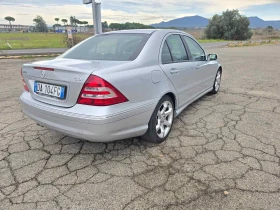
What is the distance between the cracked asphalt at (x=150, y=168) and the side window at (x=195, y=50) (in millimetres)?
1140

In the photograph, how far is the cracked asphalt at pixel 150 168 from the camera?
211 centimetres

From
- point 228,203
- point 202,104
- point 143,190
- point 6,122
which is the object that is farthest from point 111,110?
point 202,104

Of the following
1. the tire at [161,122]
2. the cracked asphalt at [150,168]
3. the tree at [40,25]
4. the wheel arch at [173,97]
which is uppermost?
the tree at [40,25]

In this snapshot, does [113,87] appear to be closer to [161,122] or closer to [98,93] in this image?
[98,93]

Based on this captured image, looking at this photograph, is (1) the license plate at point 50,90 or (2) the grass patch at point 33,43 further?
(2) the grass patch at point 33,43

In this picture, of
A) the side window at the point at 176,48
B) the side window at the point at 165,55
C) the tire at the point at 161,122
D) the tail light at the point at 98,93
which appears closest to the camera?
the tail light at the point at 98,93

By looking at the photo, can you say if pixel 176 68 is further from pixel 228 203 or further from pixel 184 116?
pixel 228 203

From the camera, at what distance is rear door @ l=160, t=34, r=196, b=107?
10.4 feet

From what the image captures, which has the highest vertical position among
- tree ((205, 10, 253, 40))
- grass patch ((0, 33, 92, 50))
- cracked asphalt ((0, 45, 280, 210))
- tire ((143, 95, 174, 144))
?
tree ((205, 10, 253, 40))

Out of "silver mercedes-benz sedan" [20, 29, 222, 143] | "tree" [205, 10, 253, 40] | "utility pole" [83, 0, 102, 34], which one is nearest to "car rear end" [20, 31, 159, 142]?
"silver mercedes-benz sedan" [20, 29, 222, 143]

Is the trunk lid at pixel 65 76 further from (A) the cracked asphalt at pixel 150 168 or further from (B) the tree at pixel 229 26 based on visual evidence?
(B) the tree at pixel 229 26

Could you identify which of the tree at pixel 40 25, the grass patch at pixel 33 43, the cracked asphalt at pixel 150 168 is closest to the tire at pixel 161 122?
the cracked asphalt at pixel 150 168

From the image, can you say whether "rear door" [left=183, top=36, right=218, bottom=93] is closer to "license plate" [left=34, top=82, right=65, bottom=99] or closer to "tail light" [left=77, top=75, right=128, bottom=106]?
"tail light" [left=77, top=75, right=128, bottom=106]

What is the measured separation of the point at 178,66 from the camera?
3400 mm
